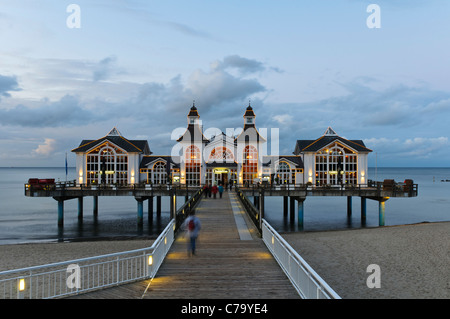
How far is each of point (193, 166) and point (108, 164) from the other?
37.5ft

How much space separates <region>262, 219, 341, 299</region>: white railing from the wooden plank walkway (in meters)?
0.21

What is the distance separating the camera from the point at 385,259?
59.5 feet

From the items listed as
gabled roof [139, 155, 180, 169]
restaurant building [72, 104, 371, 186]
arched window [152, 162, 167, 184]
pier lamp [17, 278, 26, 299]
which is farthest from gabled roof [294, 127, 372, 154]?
pier lamp [17, 278, 26, 299]

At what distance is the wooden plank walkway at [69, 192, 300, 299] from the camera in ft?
29.6

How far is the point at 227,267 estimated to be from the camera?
11133mm

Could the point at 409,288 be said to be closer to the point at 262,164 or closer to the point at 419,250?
the point at 419,250

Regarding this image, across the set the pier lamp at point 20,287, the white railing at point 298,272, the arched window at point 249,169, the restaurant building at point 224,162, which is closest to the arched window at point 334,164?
the restaurant building at point 224,162

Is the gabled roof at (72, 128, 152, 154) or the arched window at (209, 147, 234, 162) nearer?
the gabled roof at (72, 128, 152, 154)

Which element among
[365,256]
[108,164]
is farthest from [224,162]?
[365,256]

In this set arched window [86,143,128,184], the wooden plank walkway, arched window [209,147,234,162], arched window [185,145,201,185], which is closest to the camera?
the wooden plank walkway

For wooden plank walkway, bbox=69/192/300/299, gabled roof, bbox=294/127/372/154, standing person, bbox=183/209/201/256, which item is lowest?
wooden plank walkway, bbox=69/192/300/299

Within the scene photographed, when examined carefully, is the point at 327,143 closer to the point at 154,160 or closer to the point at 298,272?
the point at 154,160

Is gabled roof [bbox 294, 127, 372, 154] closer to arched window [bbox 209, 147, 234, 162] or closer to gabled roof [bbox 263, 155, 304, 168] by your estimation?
gabled roof [bbox 263, 155, 304, 168]
